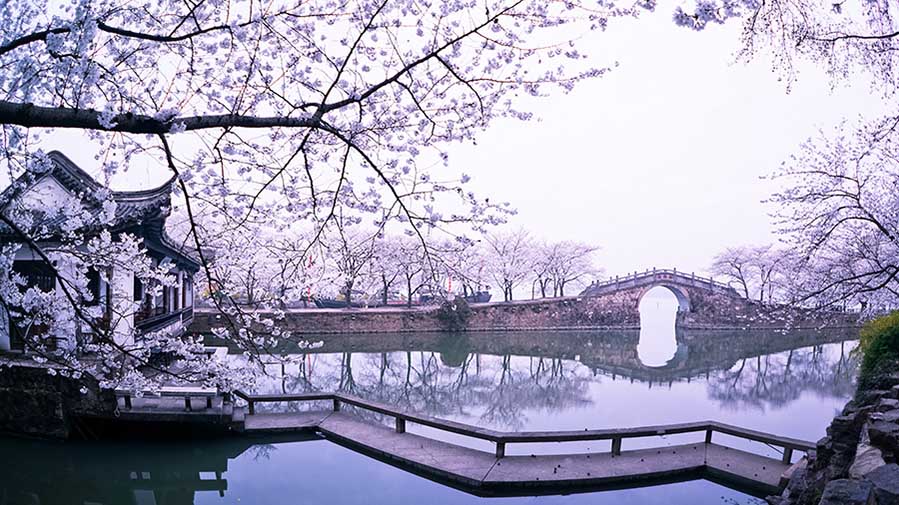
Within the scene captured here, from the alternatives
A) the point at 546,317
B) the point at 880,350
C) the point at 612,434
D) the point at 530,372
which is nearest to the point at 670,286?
the point at 546,317

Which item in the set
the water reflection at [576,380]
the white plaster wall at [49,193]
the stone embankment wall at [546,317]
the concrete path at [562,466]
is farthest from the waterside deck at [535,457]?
the stone embankment wall at [546,317]

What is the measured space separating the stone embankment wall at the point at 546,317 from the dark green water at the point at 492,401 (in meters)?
1.41

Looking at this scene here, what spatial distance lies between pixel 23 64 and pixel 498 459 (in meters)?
6.28

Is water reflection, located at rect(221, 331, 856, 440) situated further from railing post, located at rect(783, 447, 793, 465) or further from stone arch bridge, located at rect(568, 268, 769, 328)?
stone arch bridge, located at rect(568, 268, 769, 328)

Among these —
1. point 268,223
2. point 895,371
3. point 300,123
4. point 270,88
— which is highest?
point 270,88

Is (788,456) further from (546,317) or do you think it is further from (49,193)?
(546,317)

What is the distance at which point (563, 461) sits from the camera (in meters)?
6.70

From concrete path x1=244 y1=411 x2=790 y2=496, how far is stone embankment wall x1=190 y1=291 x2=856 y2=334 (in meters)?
15.6

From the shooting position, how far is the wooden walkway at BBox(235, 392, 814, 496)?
6.15 metres

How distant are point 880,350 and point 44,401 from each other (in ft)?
36.0

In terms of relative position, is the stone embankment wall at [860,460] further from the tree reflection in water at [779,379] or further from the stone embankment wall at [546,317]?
the stone embankment wall at [546,317]

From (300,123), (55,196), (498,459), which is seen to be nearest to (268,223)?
(300,123)

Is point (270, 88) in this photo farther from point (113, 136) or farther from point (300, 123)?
point (113, 136)

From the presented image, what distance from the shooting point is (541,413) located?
10.8 m
